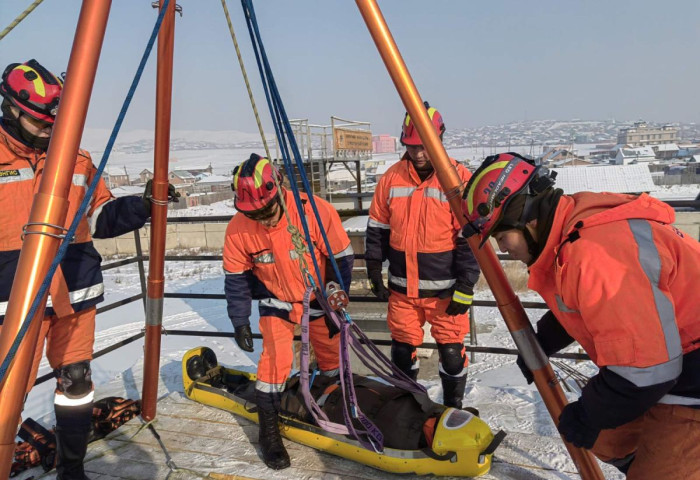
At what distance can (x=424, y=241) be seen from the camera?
3.10 m

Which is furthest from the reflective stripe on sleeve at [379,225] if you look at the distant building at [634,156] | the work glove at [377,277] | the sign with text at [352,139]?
the distant building at [634,156]

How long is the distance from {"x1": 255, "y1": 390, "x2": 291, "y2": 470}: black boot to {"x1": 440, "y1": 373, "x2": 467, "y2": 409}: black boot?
1.17 meters

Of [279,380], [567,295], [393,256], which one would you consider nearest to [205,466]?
[279,380]

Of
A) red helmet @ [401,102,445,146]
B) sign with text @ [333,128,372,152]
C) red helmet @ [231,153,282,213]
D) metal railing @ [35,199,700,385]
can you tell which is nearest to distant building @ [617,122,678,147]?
sign with text @ [333,128,372,152]

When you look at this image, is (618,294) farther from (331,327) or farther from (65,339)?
(65,339)

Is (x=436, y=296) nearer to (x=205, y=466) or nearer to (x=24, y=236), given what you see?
(x=205, y=466)

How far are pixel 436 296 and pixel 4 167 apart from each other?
261 cm

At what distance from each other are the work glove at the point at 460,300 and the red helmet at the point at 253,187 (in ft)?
4.37

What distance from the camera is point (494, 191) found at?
5.63 ft

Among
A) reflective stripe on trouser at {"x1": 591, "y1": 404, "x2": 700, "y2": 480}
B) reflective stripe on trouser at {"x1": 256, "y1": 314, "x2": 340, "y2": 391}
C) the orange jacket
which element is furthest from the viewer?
reflective stripe on trouser at {"x1": 256, "y1": 314, "x2": 340, "y2": 391}

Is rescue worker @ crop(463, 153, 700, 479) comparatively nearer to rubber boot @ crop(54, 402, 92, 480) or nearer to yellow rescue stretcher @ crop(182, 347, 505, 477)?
yellow rescue stretcher @ crop(182, 347, 505, 477)

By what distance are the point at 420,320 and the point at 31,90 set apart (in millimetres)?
2665

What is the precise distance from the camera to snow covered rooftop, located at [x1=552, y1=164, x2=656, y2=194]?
27.3 m

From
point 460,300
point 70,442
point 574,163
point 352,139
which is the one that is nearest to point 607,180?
point 352,139
